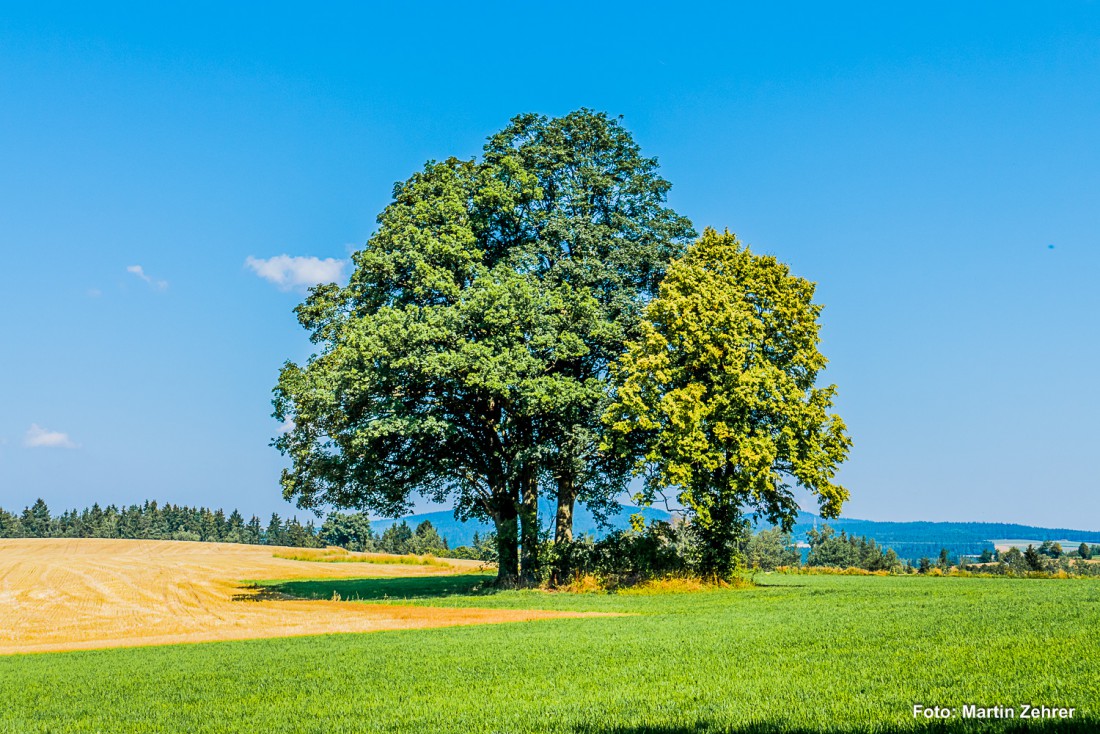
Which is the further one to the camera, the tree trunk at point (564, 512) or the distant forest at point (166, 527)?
the distant forest at point (166, 527)

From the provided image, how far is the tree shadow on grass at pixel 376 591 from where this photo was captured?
35344mm

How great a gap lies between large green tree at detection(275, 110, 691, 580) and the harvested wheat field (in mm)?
6668

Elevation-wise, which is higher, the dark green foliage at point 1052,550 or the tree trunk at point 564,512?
the tree trunk at point 564,512

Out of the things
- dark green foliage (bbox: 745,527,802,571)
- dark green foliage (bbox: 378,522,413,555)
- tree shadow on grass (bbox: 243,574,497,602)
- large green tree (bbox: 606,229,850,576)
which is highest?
large green tree (bbox: 606,229,850,576)

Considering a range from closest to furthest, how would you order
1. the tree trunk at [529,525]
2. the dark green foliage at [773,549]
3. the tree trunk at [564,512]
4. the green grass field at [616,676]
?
the green grass field at [616,676]
the tree trunk at [529,525]
the tree trunk at [564,512]
the dark green foliage at [773,549]

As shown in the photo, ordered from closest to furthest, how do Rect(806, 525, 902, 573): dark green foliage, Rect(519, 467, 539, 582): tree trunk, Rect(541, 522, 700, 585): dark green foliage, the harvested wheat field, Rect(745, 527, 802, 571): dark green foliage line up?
the harvested wheat field < Rect(541, 522, 700, 585): dark green foliage < Rect(519, 467, 539, 582): tree trunk < Rect(745, 527, 802, 571): dark green foliage < Rect(806, 525, 902, 573): dark green foliage

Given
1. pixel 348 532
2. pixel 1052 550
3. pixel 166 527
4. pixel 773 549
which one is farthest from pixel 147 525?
pixel 1052 550

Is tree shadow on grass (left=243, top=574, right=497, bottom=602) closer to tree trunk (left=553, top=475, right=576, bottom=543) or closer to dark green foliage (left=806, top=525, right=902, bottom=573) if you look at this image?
tree trunk (left=553, top=475, right=576, bottom=543)

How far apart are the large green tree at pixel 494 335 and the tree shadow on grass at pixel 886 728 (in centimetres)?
2281

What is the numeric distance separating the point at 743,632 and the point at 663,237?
2526cm

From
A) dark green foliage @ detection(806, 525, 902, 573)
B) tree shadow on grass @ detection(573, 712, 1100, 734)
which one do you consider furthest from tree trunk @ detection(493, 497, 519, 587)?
dark green foliage @ detection(806, 525, 902, 573)

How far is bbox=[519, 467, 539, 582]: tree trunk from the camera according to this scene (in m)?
35.0

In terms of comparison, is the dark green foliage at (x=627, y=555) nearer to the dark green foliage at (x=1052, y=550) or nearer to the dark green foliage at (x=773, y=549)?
the dark green foliage at (x=1052, y=550)

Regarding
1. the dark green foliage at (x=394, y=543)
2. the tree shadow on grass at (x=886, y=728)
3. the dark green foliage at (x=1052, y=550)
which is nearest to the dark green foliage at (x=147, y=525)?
the dark green foliage at (x=394, y=543)
